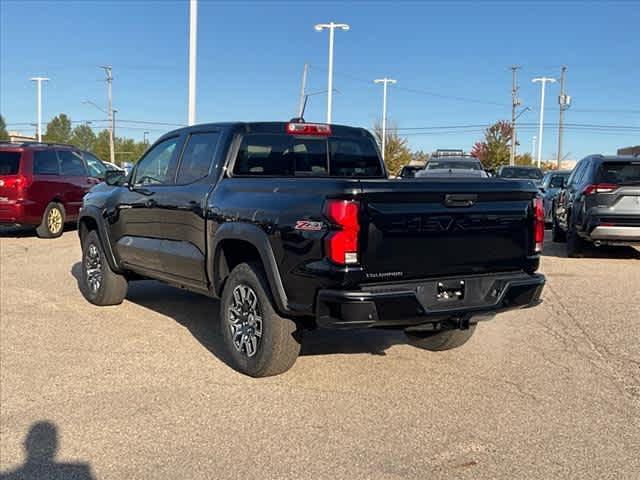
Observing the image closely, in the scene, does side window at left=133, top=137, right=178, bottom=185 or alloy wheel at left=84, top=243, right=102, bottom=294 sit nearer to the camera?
side window at left=133, top=137, right=178, bottom=185

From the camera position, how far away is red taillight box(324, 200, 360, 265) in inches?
162

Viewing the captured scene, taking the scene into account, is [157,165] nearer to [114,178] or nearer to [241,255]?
[114,178]

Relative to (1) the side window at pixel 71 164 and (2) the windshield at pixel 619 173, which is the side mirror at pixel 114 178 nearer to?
(2) the windshield at pixel 619 173

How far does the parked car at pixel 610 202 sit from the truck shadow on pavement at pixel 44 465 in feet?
29.9

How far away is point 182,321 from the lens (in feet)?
22.8

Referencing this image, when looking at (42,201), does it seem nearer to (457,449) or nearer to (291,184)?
(291,184)

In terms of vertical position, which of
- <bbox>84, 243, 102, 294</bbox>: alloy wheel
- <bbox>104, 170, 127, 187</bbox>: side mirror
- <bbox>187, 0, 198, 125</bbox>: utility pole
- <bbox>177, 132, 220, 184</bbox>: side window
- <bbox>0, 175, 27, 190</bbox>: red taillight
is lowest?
<bbox>84, 243, 102, 294</bbox>: alloy wheel

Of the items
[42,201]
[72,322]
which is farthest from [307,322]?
[42,201]

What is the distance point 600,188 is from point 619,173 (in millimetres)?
386

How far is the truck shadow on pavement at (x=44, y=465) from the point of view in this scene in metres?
3.61

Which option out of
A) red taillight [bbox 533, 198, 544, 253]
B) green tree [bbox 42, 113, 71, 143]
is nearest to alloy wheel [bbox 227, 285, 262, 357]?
red taillight [bbox 533, 198, 544, 253]

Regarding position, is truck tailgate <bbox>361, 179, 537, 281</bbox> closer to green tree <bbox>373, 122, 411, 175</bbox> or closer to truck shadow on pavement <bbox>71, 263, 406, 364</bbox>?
truck shadow on pavement <bbox>71, 263, 406, 364</bbox>

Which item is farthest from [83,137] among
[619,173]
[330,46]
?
[619,173]

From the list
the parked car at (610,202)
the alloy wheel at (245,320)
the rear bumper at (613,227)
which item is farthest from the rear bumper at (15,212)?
the rear bumper at (613,227)
